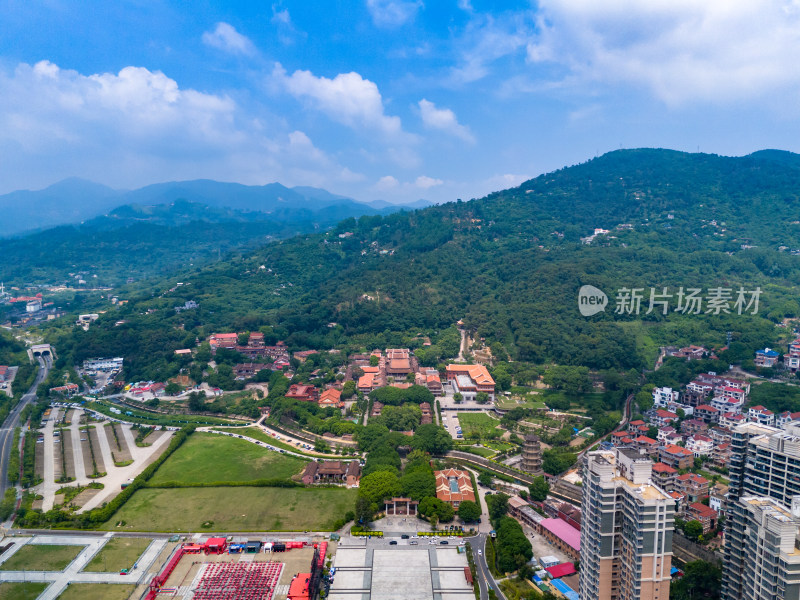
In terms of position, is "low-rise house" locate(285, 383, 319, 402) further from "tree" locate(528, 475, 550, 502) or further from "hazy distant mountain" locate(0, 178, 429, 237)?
"hazy distant mountain" locate(0, 178, 429, 237)

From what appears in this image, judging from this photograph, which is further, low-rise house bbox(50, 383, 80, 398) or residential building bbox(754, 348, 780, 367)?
low-rise house bbox(50, 383, 80, 398)

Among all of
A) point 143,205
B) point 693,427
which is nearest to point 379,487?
point 693,427

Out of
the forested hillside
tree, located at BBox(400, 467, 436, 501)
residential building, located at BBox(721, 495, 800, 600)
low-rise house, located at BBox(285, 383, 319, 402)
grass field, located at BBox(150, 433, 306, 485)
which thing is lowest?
grass field, located at BBox(150, 433, 306, 485)

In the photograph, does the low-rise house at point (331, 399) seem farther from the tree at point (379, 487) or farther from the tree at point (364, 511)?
the tree at point (364, 511)

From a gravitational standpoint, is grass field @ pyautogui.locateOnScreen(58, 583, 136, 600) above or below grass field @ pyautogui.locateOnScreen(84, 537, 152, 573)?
below

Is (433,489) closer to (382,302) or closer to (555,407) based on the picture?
(555,407)

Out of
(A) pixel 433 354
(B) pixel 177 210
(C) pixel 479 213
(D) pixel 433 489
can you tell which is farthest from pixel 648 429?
(B) pixel 177 210

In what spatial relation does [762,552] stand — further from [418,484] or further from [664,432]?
[664,432]

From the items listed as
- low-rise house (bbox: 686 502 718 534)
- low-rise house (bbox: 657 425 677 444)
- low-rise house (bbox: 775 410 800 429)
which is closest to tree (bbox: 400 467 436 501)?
low-rise house (bbox: 686 502 718 534)
